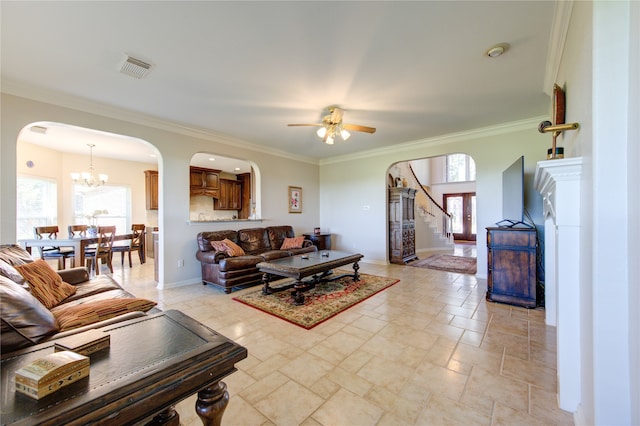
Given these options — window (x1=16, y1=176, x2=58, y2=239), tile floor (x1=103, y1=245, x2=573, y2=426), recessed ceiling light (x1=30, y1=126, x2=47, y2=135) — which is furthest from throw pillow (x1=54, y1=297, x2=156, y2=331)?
window (x1=16, y1=176, x2=58, y2=239)

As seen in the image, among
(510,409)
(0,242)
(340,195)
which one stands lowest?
(510,409)

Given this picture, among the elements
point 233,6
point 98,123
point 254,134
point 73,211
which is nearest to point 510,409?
point 233,6

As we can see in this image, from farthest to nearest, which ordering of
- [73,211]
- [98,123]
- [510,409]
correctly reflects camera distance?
A: 1. [73,211]
2. [98,123]
3. [510,409]

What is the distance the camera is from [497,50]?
238 centimetres

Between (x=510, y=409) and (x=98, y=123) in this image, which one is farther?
(x=98, y=123)

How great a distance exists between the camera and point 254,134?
4848mm

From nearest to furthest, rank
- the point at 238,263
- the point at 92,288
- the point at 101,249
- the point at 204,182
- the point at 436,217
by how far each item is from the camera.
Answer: the point at 92,288
the point at 238,263
the point at 101,249
the point at 204,182
the point at 436,217

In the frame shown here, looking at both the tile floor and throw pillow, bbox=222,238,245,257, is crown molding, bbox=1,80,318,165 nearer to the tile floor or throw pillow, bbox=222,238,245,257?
throw pillow, bbox=222,238,245,257

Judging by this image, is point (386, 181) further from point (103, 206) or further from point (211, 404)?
point (103, 206)

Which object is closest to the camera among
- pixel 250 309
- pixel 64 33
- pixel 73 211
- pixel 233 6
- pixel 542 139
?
pixel 233 6

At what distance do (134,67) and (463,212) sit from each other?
1127 cm

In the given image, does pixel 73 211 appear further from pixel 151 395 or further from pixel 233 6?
pixel 151 395

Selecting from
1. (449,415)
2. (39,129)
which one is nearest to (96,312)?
(449,415)

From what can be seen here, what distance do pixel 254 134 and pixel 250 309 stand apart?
3.15 meters
